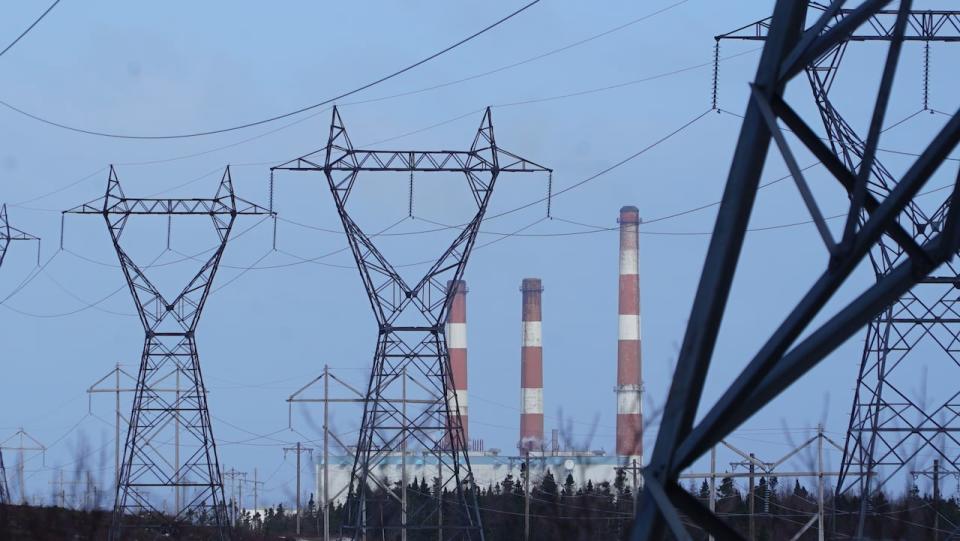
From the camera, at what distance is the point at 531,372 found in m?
80.5

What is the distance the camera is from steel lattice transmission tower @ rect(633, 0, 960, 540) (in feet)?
16.9

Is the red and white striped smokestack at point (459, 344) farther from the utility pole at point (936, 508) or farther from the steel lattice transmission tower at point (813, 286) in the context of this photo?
the steel lattice transmission tower at point (813, 286)

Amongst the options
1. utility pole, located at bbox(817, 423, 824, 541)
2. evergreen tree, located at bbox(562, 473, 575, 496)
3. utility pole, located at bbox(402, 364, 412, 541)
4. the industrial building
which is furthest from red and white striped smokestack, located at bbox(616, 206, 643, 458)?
evergreen tree, located at bbox(562, 473, 575, 496)

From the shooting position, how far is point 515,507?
44844 millimetres

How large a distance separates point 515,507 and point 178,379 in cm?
1252

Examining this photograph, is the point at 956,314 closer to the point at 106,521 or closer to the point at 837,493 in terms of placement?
the point at 837,493

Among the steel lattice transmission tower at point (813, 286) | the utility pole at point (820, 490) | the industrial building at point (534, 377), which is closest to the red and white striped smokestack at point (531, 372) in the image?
the industrial building at point (534, 377)

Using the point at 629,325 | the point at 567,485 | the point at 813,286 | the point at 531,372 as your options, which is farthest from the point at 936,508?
the point at 531,372

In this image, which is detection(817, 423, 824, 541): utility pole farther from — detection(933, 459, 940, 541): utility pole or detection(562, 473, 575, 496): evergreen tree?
detection(562, 473, 575, 496): evergreen tree

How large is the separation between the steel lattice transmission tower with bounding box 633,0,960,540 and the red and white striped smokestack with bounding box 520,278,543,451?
7482 cm

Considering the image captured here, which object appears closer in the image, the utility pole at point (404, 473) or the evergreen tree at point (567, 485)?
the evergreen tree at point (567, 485)

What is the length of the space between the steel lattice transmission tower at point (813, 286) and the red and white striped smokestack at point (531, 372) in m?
74.8

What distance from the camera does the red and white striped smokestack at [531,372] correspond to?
8062 cm

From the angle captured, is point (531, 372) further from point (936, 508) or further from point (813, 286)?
point (813, 286)
